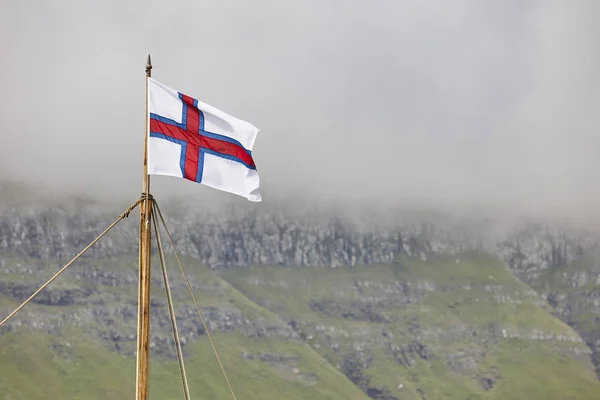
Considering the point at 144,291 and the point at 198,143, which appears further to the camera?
the point at 198,143

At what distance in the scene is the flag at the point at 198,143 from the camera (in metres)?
31.6

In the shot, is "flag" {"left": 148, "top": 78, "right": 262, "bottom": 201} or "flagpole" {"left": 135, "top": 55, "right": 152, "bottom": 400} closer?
"flagpole" {"left": 135, "top": 55, "right": 152, "bottom": 400}

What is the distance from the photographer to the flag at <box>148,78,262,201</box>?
31.6 metres

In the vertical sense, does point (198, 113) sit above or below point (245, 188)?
above

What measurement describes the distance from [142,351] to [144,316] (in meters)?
1.00

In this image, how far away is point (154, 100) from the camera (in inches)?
1246

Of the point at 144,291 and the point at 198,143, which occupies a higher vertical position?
the point at 198,143

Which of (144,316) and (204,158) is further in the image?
(204,158)

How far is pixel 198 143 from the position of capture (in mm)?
33156

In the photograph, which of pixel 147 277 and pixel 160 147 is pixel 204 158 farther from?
pixel 147 277

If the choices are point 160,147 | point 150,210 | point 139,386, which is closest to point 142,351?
point 139,386

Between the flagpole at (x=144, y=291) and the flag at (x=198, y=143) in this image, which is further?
the flag at (x=198, y=143)

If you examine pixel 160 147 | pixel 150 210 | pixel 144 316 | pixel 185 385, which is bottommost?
pixel 185 385

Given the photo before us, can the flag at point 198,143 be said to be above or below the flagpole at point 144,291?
above
